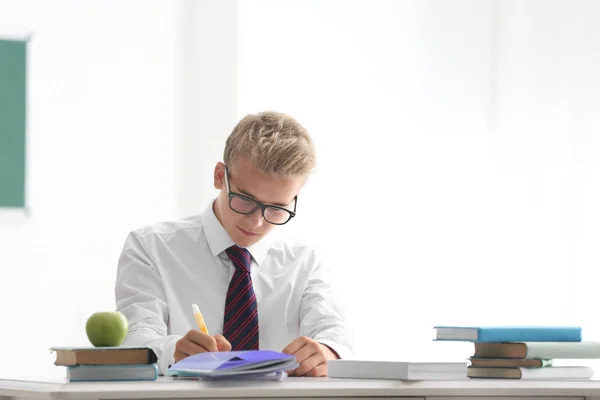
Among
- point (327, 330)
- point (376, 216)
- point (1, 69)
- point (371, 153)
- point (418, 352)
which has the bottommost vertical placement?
point (418, 352)

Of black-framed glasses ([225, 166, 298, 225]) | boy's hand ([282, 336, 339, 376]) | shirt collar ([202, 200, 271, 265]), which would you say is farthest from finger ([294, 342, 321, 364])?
shirt collar ([202, 200, 271, 265])

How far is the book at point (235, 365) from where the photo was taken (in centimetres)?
150

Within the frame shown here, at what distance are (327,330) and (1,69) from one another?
182 cm

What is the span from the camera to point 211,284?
7.59 ft

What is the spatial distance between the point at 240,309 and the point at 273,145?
0.40 metres

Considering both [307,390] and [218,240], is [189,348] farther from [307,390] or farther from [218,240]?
[218,240]

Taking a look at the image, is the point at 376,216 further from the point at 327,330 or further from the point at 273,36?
the point at 327,330

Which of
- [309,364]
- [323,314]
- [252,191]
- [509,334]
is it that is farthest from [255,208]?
[509,334]

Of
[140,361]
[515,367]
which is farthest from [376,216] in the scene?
[140,361]

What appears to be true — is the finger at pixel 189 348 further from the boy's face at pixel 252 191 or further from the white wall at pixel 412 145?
the white wall at pixel 412 145

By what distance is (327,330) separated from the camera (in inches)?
88.2

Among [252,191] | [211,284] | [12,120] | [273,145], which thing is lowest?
[211,284]

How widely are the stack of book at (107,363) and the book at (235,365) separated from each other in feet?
0.19

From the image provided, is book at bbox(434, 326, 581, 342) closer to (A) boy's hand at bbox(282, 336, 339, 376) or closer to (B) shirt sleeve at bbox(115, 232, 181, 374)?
(A) boy's hand at bbox(282, 336, 339, 376)
